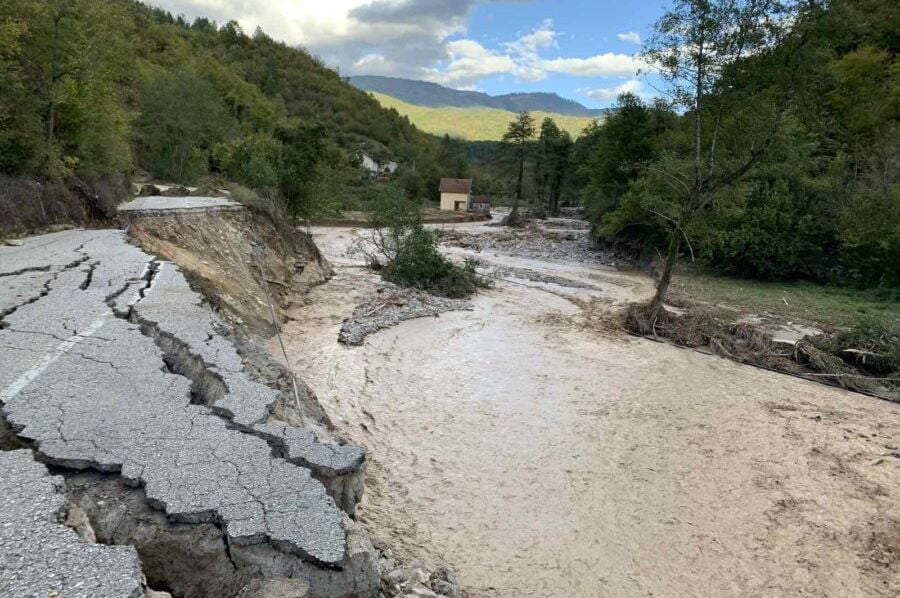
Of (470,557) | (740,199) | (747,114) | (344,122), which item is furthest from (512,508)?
(344,122)

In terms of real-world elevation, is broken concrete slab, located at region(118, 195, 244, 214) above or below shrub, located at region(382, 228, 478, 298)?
above

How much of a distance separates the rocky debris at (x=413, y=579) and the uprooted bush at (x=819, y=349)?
11.1 meters

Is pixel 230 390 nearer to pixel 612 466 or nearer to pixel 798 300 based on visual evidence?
pixel 612 466

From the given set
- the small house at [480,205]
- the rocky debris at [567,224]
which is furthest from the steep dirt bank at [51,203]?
the small house at [480,205]

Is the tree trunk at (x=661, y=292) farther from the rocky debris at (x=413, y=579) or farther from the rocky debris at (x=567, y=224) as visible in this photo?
the rocky debris at (x=567, y=224)

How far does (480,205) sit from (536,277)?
49145 mm

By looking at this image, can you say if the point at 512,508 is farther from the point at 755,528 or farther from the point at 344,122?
the point at 344,122

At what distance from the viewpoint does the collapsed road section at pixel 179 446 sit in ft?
11.0

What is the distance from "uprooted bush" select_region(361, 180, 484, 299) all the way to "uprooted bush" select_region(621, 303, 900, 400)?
290 inches

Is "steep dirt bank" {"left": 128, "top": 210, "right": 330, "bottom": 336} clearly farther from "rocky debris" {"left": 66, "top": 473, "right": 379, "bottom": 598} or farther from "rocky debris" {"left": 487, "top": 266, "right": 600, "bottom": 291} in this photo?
"rocky debris" {"left": 487, "top": 266, "right": 600, "bottom": 291}

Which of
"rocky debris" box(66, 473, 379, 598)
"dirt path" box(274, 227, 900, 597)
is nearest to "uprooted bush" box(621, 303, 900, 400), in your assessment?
"dirt path" box(274, 227, 900, 597)

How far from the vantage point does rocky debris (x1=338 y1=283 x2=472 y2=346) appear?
44.0ft

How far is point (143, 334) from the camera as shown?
6543mm

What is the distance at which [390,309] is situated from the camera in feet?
52.4
